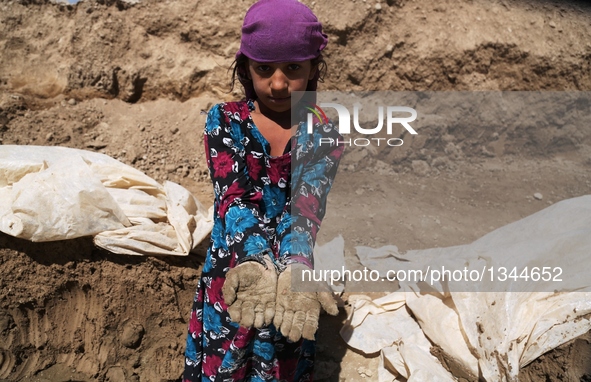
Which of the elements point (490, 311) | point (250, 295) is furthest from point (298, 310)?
point (490, 311)

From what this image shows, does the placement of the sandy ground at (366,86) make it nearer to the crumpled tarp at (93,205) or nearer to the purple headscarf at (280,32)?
the crumpled tarp at (93,205)

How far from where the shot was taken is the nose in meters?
1.85

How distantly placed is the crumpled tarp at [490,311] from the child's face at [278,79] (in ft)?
4.33

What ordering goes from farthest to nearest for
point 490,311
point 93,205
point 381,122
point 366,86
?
1. point 366,86
2. point 381,122
3. point 93,205
4. point 490,311

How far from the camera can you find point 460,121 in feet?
15.1

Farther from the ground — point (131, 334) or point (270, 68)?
point (270, 68)

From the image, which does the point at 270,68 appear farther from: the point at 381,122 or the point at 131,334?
the point at 381,122

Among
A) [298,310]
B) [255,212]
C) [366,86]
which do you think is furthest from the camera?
[366,86]

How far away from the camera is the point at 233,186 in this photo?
1.87 m

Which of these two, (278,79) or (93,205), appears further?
(93,205)

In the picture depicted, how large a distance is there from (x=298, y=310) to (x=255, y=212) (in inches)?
14.9

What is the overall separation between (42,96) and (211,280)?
2813 millimetres

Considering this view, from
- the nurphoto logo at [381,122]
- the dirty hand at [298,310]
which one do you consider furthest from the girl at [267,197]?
the nurphoto logo at [381,122]

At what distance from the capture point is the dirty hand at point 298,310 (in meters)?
1.67
